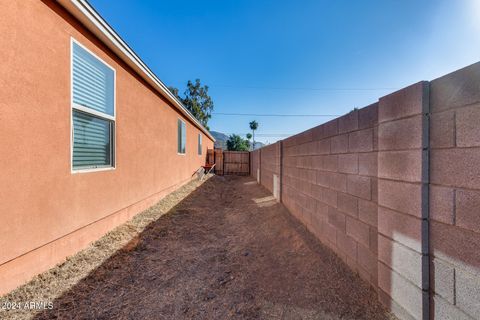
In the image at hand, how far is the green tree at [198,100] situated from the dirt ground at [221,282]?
1049 inches

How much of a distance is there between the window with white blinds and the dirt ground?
1462mm

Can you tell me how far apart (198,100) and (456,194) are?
30.3 m

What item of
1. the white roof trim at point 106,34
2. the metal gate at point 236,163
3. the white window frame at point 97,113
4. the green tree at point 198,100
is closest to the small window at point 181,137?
the white roof trim at point 106,34

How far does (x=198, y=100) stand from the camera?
1161 inches

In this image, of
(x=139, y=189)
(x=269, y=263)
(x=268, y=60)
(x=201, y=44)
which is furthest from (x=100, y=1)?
(x=268, y=60)

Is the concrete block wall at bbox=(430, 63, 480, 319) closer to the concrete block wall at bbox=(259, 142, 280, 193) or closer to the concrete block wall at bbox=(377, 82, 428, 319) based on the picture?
the concrete block wall at bbox=(377, 82, 428, 319)

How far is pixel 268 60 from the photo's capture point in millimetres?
11797

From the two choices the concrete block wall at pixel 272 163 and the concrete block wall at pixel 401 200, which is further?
the concrete block wall at pixel 272 163

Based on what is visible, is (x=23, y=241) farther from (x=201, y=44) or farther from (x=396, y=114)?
(x=201, y=44)

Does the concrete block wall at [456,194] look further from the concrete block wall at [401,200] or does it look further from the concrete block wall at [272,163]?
the concrete block wall at [272,163]

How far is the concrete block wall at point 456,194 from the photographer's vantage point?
3.86 ft

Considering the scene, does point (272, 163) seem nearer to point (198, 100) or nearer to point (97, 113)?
point (97, 113)

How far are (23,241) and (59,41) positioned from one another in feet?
7.46

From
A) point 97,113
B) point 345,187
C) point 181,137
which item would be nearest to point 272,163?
point 181,137
